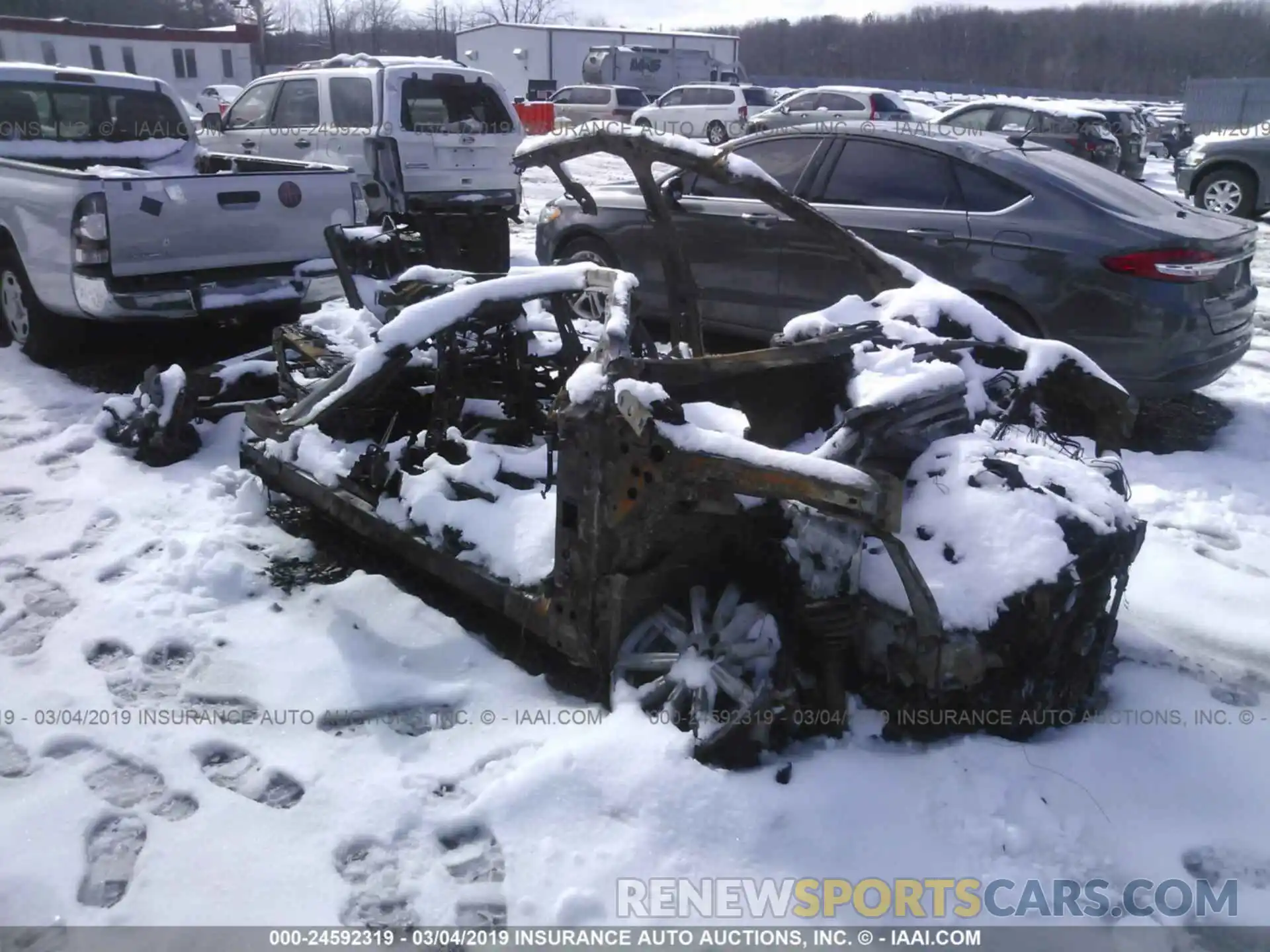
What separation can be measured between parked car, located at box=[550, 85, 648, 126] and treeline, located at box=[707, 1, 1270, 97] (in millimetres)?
50536

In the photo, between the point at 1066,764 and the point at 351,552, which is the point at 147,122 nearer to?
the point at 351,552

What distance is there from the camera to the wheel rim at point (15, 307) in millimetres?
6574

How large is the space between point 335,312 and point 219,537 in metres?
1.52

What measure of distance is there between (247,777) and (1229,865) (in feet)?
8.76

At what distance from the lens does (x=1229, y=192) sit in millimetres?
13867

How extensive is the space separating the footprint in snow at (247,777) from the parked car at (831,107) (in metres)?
19.5

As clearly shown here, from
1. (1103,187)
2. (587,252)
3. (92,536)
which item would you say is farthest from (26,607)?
(1103,187)

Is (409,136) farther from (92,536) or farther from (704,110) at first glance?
(704,110)

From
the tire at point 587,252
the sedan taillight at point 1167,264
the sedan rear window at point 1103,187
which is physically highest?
the sedan rear window at point 1103,187

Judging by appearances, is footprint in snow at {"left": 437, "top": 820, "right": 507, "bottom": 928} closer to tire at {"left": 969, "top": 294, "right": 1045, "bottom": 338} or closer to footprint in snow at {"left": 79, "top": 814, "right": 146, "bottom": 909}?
footprint in snow at {"left": 79, "top": 814, "right": 146, "bottom": 909}

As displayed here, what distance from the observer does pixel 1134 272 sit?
522 centimetres

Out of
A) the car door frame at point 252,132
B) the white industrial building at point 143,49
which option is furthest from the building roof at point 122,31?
the car door frame at point 252,132

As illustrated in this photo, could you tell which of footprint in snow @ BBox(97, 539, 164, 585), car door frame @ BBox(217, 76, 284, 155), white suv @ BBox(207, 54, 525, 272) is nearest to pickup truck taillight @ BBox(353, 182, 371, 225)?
white suv @ BBox(207, 54, 525, 272)

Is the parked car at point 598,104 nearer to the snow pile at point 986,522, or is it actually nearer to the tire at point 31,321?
the tire at point 31,321
